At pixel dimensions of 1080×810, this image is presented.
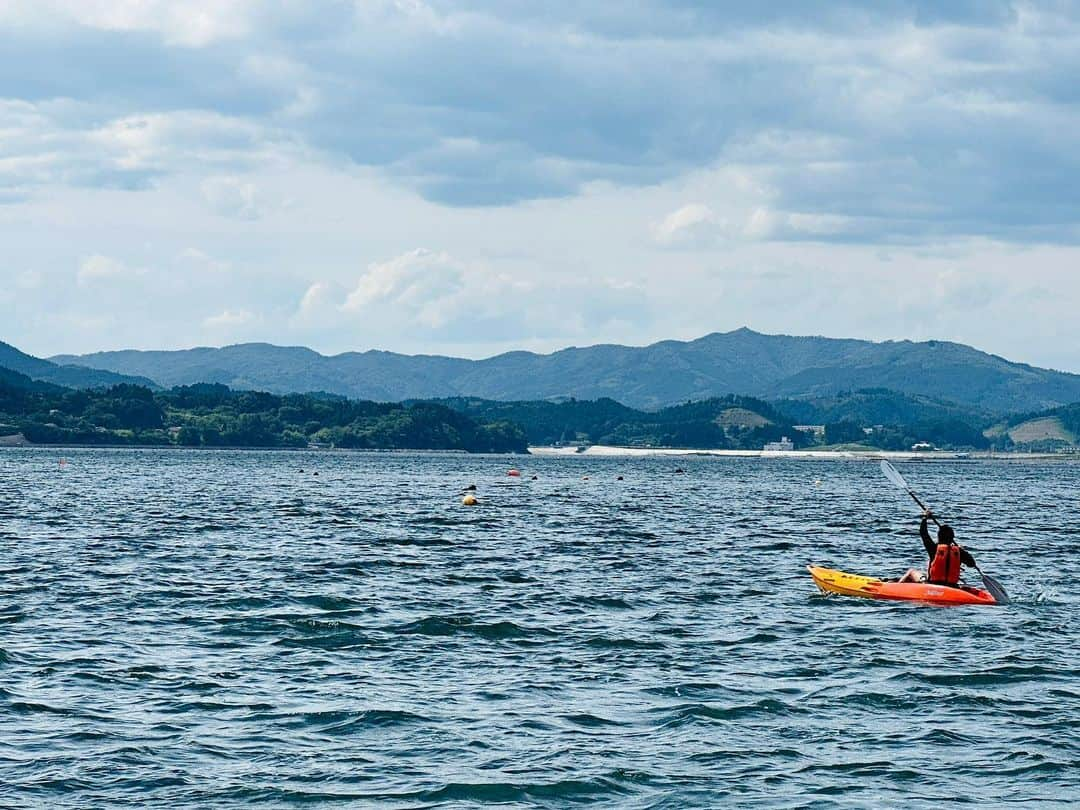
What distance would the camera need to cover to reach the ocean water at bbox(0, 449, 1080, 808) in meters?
19.5

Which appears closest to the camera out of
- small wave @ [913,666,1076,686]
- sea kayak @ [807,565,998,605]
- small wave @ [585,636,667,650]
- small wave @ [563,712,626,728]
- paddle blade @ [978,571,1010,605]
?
small wave @ [563,712,626,728]

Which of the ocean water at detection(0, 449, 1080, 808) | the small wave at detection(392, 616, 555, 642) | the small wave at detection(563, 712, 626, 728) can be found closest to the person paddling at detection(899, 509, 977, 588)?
the ocean water at detection(0, 449, 1080, 808)

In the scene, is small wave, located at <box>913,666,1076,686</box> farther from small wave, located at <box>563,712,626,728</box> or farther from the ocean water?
small wave, located at <box>563,712,626,728</box>

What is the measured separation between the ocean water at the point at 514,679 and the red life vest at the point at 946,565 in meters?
1.49

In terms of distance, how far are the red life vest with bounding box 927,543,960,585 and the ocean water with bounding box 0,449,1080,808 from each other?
4.88 feet

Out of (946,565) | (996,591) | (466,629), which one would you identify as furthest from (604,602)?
(996,591)

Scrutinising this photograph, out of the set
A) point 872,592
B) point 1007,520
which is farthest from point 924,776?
point 1007,520

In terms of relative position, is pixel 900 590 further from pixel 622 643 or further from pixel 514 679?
pixel 514 679

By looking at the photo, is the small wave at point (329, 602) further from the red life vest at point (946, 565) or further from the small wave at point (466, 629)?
the red life vest at point (946, 565)

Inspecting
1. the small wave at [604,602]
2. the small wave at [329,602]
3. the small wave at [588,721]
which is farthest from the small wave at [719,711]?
the small wave at [329,602]

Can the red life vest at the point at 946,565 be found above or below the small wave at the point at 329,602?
above

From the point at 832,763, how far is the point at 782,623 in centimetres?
1433

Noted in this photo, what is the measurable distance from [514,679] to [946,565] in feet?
55.0

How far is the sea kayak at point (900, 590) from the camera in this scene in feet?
126
